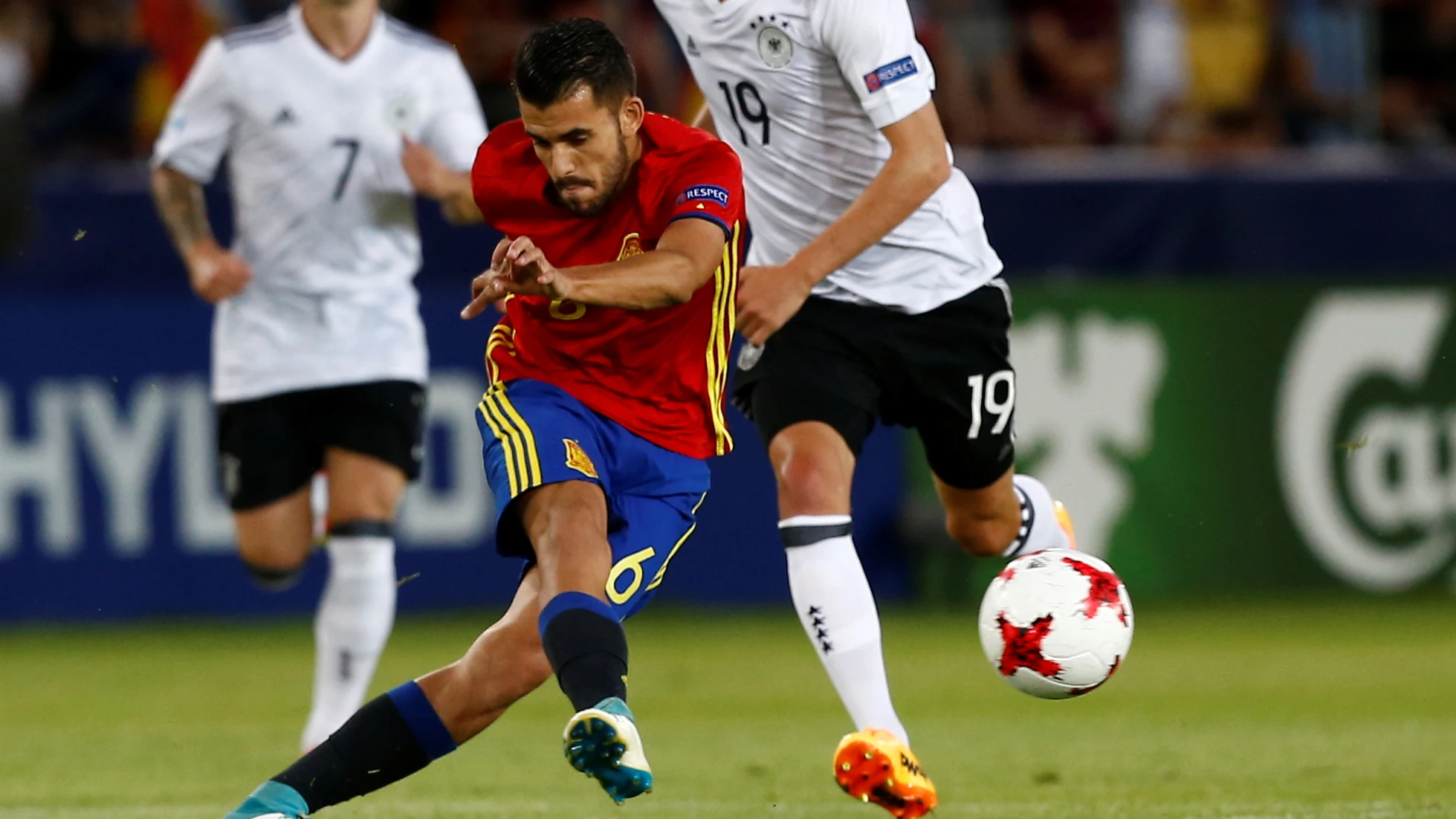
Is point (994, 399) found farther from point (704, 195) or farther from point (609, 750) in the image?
point (609, 750)

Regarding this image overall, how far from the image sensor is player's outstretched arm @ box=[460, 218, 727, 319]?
4340mm

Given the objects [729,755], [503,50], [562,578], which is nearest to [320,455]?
[729,755]

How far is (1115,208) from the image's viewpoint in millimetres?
11359

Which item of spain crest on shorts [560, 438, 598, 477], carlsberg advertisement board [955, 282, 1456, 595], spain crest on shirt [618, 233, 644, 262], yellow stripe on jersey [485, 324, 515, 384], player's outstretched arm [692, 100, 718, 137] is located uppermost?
spain crest on shirt [618, 233, 644, 262]

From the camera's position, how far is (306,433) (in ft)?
24.4

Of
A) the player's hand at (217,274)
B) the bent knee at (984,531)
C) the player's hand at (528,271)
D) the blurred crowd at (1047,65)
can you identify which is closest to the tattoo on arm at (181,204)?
the player's hand at (217,274)

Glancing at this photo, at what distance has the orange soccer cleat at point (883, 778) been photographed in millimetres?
4934

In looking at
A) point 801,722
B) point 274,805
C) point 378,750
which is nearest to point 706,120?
point 378,750

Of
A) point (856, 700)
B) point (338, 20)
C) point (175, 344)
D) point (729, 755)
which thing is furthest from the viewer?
point (175, 344)

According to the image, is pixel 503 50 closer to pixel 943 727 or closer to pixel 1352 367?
pixel 1352 367

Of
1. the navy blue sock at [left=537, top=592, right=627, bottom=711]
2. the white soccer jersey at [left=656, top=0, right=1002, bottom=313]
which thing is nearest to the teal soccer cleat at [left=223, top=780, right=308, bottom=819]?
the navy blue sock at [left=537, top=592, right=627, bottom=711]

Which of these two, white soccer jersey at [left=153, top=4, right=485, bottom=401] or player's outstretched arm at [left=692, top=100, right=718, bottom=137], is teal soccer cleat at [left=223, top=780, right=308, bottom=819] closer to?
player's outstretched arm at [left=692, top=100, right=718, bottom=137]

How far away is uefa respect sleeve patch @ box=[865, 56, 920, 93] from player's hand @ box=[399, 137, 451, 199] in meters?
2.02

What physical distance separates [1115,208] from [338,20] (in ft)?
16.5
